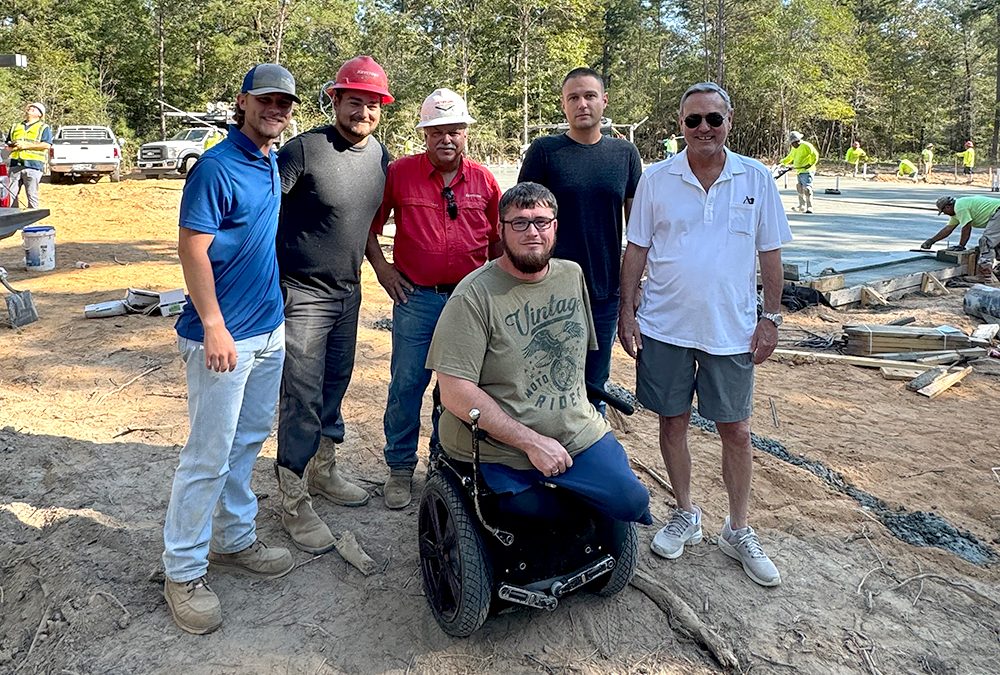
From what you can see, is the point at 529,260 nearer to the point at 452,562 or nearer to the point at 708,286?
the point at 708,286

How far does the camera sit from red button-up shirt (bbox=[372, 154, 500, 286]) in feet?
12.1

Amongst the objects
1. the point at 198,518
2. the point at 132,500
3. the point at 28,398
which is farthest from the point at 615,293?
the point at 28,398

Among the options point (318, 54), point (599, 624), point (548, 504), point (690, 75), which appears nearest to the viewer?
point (548, 504)

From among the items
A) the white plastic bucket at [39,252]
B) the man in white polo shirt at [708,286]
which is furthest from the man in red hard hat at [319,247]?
the white plastic bucket at [39,252]

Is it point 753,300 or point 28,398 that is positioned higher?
point 753,300

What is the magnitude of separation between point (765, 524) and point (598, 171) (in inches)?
77.3

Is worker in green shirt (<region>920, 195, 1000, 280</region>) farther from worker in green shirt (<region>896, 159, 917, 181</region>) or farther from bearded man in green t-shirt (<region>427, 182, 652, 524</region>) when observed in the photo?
worker in green shirt (<region>896, 159, 917, 181</region>)

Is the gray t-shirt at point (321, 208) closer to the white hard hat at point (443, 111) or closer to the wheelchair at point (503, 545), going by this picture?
the white hard hat at point (443, 111)

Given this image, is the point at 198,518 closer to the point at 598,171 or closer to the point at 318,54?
the point at 598,171

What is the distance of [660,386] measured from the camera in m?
3.43

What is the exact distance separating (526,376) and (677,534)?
125cm

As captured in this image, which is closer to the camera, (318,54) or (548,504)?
(548,504)

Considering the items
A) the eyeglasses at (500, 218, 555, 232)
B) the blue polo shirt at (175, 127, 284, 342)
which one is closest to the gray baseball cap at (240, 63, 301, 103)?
the blue polo shirt at (175, 127, 284, 342)

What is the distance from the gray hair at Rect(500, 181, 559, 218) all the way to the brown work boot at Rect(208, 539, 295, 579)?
1754 mm
